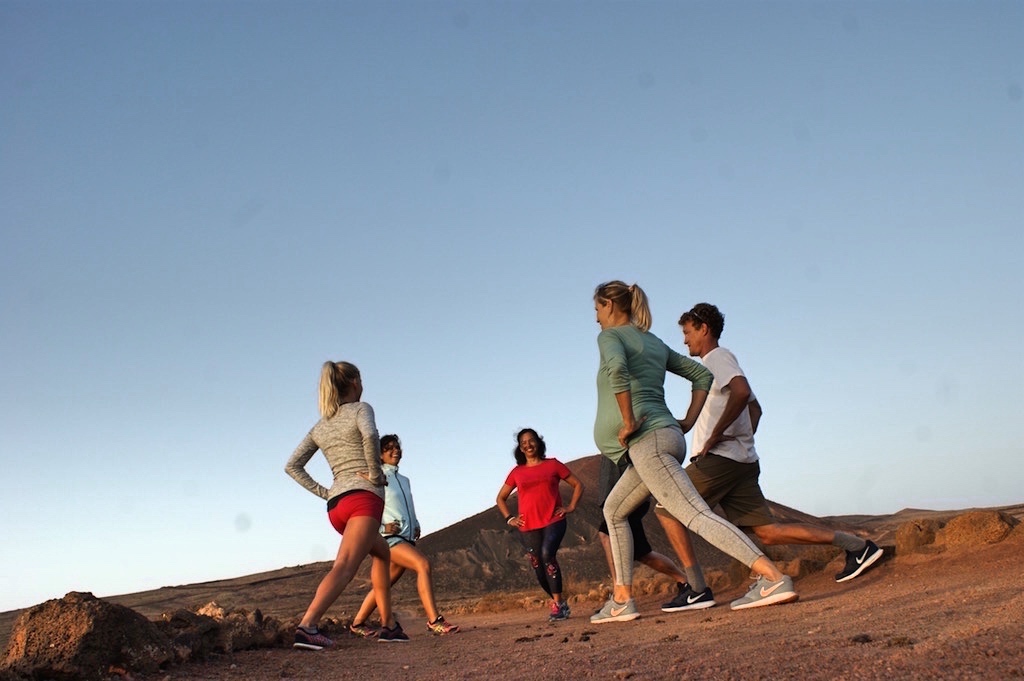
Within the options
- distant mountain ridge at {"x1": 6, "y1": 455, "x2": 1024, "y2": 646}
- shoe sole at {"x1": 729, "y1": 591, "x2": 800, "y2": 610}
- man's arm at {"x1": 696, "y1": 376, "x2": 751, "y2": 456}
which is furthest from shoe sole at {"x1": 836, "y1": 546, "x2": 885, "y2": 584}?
distant mountain ridge at {"x1": 6, "y1": 455, "x2": 1024, "y2": 646}

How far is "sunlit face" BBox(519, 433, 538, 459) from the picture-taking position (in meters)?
9.15

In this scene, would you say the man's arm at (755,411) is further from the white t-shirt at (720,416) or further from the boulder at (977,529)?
the boulder at (977,529)

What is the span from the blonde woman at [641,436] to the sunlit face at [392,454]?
8.23ft

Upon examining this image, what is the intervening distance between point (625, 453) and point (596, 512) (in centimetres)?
1518

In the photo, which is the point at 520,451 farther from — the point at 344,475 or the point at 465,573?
the point at 465,573

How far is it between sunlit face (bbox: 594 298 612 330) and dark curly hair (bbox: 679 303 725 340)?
0.77 metres

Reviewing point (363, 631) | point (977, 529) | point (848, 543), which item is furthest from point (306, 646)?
point (977, 529)

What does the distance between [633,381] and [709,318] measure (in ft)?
3.45

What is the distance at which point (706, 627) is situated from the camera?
580 centimetres

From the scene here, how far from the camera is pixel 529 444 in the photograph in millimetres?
9148

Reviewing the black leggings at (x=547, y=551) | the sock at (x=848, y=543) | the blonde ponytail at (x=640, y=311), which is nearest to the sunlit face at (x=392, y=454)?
the black leggings at (x=547, y=551)

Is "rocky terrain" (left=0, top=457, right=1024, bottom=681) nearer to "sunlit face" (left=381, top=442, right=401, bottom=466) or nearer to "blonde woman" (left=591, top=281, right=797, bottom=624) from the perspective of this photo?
"blonde woman" (left=591, top=281, right=797, bottom=624)

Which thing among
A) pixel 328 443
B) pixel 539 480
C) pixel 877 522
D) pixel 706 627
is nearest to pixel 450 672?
pixel 706 627

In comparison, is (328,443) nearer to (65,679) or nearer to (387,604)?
(387,604)
